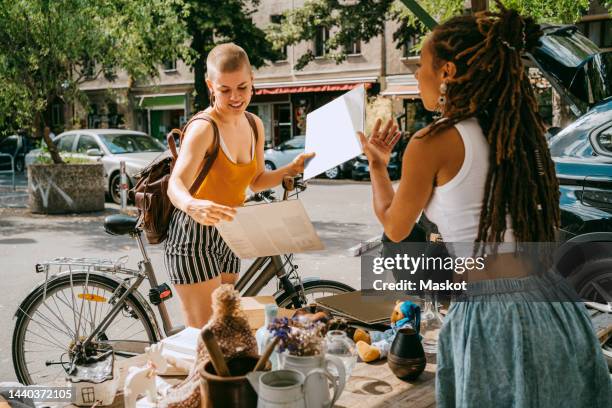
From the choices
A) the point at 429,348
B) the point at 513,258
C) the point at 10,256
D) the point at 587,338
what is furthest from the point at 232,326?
the point at 10,256

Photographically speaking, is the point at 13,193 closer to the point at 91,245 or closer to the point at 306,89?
the point at 91,245

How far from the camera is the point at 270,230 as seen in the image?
2365 mm

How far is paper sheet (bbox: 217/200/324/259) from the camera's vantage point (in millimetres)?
2258

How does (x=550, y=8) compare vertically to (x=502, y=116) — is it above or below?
above

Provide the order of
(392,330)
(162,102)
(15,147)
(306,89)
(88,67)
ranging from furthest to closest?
(162,102)
(306,89)
(15,147)
(88,67)
(392,330)

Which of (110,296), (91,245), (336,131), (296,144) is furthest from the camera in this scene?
(296,144)

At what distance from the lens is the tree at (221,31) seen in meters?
22.3

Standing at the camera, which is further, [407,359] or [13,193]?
[13,193]

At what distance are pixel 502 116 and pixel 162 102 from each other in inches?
1376

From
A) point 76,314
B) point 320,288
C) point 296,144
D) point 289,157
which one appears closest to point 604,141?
point 320,288

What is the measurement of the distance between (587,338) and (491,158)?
49cm

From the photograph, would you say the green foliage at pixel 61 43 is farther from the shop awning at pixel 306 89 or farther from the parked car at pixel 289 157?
the shop awning at pixel 306 89

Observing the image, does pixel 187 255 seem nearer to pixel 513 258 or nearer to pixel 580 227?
pixel 513 258

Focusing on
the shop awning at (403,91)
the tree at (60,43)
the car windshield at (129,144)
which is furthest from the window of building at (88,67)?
the shop awning at (403,91)
